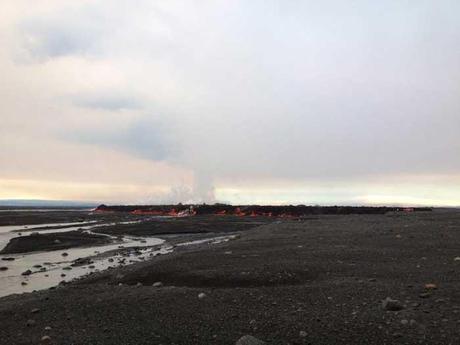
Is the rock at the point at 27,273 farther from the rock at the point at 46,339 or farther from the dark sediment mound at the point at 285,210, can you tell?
the dark sediment mound at the point at 285,210

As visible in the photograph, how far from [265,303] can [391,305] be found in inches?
104

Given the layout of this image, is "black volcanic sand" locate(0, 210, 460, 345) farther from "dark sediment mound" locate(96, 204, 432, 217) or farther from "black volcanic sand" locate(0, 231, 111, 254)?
"dark sediment mound" locate(96, 204, 432, 217)

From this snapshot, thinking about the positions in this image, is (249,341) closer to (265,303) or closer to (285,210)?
(265,303)

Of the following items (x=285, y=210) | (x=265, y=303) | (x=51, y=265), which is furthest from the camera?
(x=285, y=210)

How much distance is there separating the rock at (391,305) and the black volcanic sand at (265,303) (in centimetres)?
13

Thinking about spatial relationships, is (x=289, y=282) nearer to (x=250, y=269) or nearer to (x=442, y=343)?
(x=250, y=269)

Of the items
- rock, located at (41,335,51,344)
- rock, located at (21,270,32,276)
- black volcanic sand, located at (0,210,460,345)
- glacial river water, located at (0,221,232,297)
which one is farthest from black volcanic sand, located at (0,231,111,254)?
rock, located at (41,335,51,344)

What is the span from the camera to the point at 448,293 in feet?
32.5

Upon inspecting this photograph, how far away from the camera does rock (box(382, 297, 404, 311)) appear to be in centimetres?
899

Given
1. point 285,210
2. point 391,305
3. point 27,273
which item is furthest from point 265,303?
point 285,210

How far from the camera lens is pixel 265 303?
10.3 m

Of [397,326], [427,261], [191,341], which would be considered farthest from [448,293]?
[191,341]

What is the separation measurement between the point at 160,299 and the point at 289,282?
3.44m

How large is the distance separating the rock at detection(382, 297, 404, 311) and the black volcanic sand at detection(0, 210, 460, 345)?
0.13 meters
